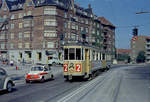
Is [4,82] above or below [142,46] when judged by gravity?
below

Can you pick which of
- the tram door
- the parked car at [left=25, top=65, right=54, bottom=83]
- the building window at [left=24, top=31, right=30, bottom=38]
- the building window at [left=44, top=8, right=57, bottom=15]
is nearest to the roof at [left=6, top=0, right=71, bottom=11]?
the building window at [left=44, top=8, right=57, bottom=15]

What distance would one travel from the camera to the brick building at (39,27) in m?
49.0

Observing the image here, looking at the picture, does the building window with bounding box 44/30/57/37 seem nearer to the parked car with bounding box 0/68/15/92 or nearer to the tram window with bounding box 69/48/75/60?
the tram window with bounding box 69/48/75/60

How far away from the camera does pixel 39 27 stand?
164 feet

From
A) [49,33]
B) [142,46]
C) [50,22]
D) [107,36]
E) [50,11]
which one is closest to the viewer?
[49,33]

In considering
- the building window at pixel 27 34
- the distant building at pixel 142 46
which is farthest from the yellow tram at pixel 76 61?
the distant building at pixel 142 46

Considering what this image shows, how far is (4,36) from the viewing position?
57375 mm

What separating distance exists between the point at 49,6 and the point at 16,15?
37.5 ft

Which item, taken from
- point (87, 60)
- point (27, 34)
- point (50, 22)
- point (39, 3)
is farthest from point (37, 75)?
point (39, 3)

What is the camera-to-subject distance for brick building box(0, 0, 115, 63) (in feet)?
161

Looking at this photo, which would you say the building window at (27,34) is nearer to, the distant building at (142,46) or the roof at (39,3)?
the roof at (39,3)

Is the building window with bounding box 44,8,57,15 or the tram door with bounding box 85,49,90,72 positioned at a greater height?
the building window with bounding box 44,8,57,15

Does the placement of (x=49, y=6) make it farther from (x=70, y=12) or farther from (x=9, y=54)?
(x=9, y=54)

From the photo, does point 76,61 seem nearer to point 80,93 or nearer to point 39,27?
point 80,93
